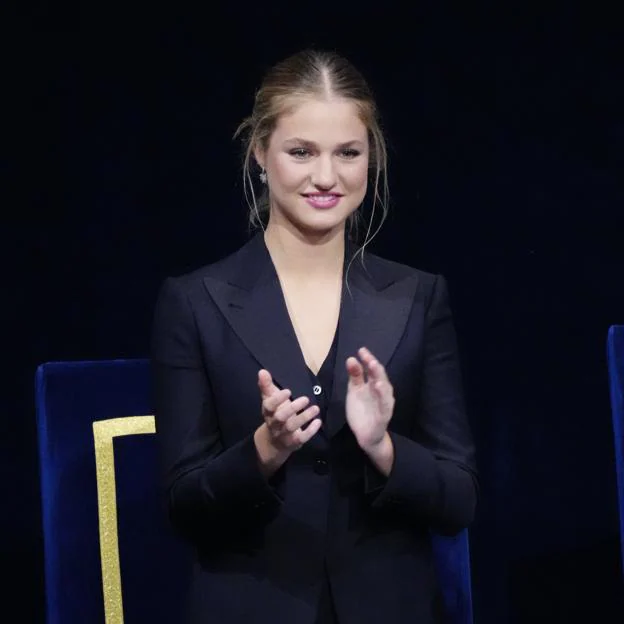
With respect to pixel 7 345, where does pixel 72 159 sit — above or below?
above

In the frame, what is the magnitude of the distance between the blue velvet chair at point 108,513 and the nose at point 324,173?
40 centimetres

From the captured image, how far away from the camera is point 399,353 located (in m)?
1.21

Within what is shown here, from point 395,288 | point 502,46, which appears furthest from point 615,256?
point 395,288

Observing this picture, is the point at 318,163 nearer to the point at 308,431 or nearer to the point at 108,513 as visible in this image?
the point at 308,431

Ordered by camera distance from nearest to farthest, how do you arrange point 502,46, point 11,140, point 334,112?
point 334,112
point 11,140
point 502,46

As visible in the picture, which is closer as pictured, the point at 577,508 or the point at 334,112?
the point at 334,112

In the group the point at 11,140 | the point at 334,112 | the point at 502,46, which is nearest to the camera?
the point at 334,112

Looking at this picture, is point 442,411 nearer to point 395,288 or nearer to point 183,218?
point 395,288

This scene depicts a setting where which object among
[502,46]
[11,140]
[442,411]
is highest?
[502,46]

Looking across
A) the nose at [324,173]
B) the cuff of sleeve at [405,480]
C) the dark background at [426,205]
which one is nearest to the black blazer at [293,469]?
the cuff of sleeve at [405,480]

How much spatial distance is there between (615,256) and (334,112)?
0.83 meters

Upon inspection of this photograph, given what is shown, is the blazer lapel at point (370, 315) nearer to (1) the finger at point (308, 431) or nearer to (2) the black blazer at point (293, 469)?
(2) the black blazer at point (293, 469)

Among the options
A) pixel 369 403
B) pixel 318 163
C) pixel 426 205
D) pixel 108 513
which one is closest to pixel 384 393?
pixel 369 403

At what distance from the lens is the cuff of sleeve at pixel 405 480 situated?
3.75ft
